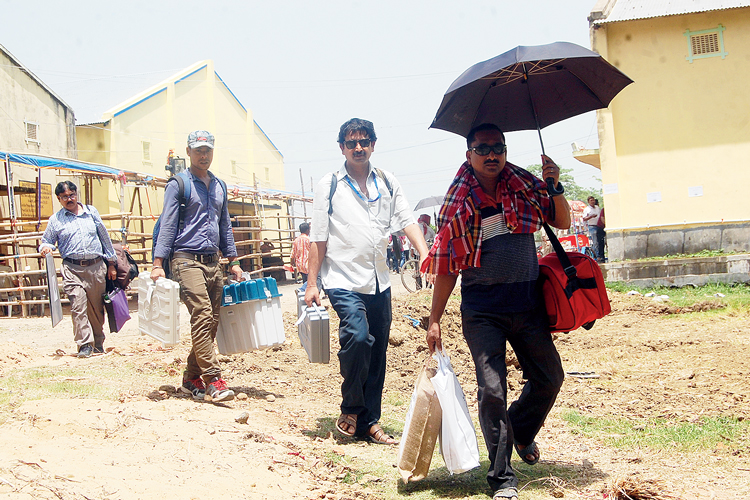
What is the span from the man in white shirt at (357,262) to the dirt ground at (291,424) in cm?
32

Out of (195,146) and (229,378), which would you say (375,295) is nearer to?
(195,146)

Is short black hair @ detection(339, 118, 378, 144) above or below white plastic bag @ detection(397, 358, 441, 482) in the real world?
above

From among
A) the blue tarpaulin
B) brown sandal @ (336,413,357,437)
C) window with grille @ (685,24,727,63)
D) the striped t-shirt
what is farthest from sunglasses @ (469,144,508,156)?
window with grille @ (685,24,727,63)

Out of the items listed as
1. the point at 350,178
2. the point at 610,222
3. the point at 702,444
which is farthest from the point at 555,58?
the point at 610,222

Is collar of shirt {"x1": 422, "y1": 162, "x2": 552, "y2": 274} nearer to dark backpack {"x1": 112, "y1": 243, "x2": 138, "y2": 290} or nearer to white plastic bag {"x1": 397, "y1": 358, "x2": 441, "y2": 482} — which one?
white plastic bag {"x1": 397, "y1": 358, "x2": 441, "y2": 482}

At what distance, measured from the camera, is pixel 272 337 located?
564cm

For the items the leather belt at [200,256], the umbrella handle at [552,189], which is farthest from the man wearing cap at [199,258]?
the umbrella handle at [552,189]

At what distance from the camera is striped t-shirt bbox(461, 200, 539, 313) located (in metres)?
3.45

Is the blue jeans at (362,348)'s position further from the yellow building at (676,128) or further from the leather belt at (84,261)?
the yellow building at (676,128)

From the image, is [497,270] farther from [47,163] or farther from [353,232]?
[47,163]

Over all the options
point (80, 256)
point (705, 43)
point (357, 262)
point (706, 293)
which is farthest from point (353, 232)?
point (705, 43)

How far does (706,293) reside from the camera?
12211 mm

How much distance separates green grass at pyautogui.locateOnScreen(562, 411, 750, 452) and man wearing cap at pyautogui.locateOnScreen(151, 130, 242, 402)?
8.79 feet

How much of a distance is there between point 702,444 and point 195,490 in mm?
2982
